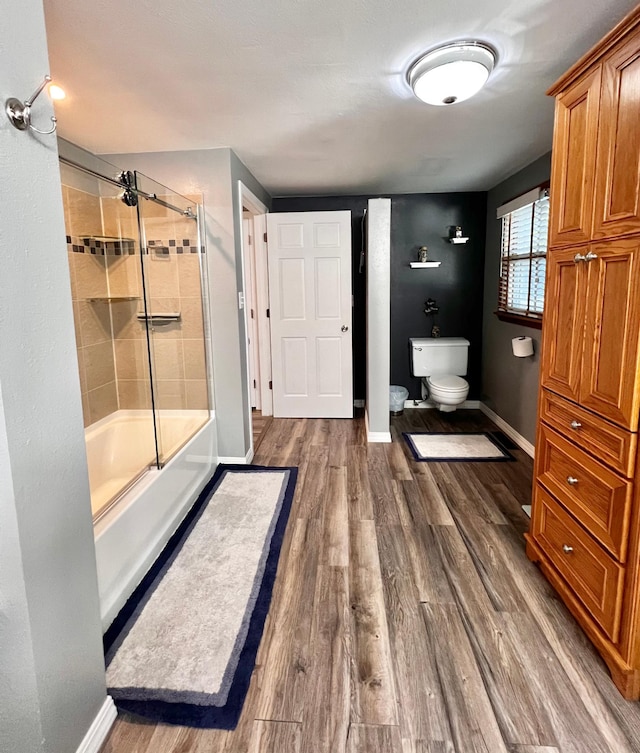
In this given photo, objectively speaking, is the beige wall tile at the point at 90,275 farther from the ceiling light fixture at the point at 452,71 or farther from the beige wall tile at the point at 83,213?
the ceiling light fixture at the point at 452,71

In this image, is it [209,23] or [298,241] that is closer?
[209,23]

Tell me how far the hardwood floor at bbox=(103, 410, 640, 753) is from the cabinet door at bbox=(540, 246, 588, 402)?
0.93 meters

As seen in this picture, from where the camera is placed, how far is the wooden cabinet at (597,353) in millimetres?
1411

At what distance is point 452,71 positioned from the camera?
184 cm

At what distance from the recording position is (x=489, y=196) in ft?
14.6

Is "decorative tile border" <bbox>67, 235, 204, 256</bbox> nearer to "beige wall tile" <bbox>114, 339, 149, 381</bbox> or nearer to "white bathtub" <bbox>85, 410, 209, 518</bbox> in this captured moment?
"beige wall tile" <bbox>114, 339, 149, 381</bbox>

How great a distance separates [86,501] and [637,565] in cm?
172

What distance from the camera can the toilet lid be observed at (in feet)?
13.6

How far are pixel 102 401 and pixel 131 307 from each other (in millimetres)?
681

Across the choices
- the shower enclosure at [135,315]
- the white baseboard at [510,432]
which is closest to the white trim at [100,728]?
the shower enclosure at [135,315]

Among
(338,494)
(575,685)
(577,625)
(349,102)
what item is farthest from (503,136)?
(575,685)

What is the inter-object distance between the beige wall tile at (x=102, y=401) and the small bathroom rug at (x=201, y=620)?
962 millimetres

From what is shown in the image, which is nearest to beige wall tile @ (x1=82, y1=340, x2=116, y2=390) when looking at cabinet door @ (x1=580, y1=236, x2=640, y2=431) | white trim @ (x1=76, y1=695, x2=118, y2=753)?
white trim @ (x1=76, y1=695, x2=118, y2=753)

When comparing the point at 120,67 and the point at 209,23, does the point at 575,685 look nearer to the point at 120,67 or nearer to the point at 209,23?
the point at 209,23
